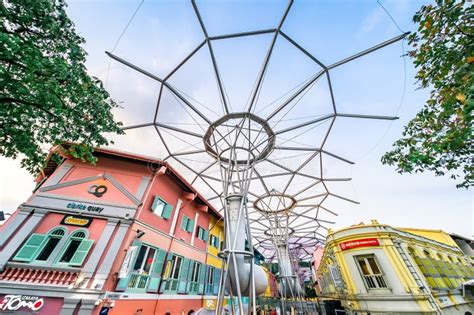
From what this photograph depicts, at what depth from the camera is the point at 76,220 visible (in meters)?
9.38

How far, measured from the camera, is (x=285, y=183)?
1722cm

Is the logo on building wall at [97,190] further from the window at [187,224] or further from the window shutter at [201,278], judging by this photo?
the window shutter at [201,278]

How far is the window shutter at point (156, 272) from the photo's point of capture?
1041 cm

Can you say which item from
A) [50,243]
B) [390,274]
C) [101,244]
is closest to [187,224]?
[101,244]

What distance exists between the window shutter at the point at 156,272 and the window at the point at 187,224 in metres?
2.69

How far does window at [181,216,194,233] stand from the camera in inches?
559

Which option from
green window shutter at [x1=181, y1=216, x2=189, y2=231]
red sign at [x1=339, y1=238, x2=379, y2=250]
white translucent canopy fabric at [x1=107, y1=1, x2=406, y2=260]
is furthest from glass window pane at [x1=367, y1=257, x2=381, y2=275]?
green window shutter at [x1=181, y1=216, x2=189, y2=231]

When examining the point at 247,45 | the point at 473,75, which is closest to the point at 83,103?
the point at 247,45

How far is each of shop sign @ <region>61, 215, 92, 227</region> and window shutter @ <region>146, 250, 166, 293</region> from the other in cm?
397

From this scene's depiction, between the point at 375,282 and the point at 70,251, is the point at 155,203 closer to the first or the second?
the point at 70,251

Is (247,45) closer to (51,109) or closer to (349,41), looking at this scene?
(349,41)

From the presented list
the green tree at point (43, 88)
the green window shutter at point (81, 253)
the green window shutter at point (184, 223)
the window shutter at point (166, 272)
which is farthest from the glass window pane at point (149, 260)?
the green tree at point (43, 88)

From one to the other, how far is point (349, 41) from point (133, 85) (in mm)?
10247

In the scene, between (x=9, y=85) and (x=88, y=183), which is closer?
(x=9, y=85)
